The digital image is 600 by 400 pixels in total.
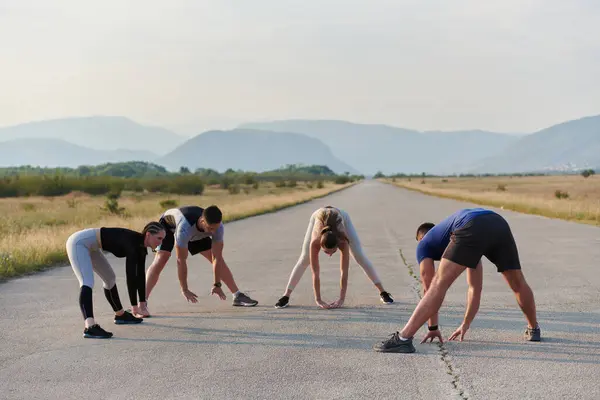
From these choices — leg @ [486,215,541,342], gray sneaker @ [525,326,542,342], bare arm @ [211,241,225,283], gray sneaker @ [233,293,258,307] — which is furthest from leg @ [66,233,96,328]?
gray sneaker @ [525,326,542,342]

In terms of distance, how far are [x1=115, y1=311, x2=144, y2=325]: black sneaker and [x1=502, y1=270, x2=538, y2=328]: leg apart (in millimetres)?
4167

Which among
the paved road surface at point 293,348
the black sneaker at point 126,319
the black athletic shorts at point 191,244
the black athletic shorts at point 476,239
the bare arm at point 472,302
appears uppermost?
the black athletic shorts at point 476,239

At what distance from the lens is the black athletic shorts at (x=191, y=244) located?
869 cm

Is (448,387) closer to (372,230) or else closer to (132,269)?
(132,269)

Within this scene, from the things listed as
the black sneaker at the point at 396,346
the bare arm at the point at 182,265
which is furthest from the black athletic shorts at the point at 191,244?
the black sneaker at the point at 396,346

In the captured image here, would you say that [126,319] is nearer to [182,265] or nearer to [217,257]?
[182,265]

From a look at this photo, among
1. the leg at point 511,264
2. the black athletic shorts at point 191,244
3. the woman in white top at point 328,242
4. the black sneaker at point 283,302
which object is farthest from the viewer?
the black sneaker at point 283,302

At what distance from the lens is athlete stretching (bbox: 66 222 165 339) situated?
727 centimetres

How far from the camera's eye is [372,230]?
22719 millimetres

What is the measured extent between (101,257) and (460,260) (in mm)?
3956

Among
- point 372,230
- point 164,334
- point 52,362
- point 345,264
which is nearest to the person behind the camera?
point 52,362

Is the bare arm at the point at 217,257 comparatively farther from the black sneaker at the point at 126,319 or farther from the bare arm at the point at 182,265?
the black sneaker at the point at 126,319

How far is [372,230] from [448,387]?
57.1 ft

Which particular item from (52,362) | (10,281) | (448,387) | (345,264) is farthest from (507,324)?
(10,281)
